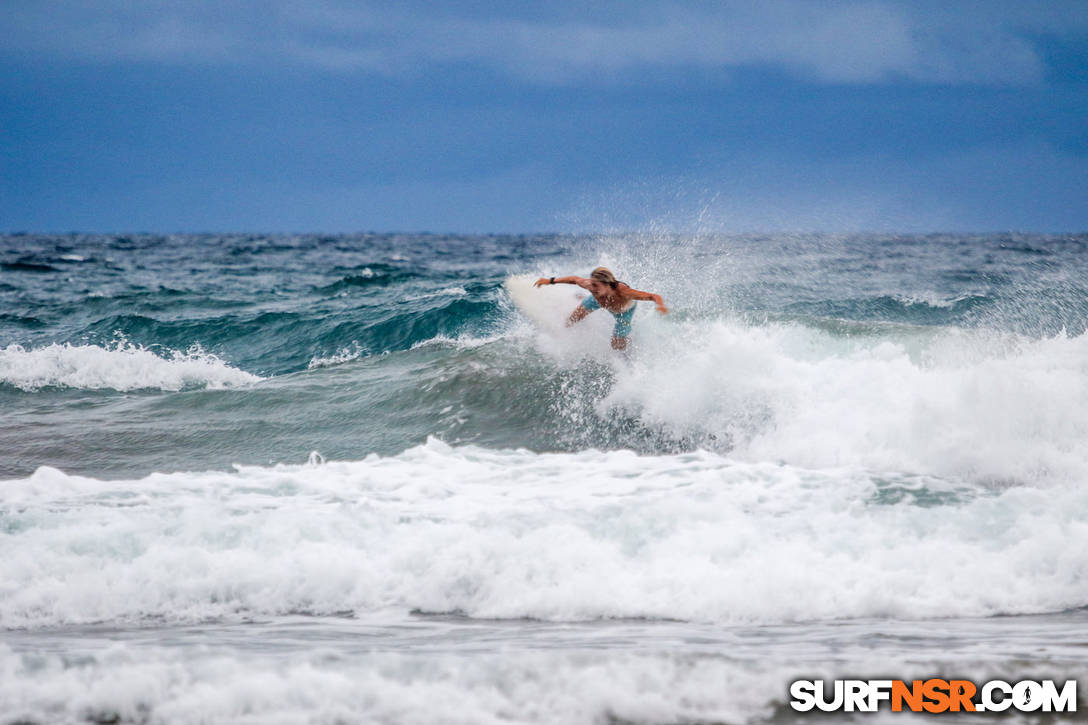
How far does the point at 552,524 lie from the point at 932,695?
2884mm

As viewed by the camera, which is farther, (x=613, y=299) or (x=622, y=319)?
(x=622, y=319)

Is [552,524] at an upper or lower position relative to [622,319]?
lower

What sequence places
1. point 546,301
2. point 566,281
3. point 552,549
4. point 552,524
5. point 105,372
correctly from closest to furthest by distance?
point 552,549 < point 552,524 < point 566,281 < point 546,301 < point 105,372

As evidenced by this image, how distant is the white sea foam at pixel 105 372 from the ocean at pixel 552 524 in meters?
0.07

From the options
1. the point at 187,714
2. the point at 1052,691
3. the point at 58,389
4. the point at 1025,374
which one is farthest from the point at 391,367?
the point at 1052,691

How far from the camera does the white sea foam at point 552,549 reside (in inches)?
210

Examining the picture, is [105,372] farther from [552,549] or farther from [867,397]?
[867,397]

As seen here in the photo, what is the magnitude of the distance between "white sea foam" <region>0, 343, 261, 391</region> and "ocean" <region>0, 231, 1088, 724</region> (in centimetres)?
7

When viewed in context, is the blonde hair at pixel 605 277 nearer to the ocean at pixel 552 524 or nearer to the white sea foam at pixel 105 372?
the ocean at pixel 552 524

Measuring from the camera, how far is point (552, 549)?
19.2 ft

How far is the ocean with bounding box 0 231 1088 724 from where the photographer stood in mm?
4148

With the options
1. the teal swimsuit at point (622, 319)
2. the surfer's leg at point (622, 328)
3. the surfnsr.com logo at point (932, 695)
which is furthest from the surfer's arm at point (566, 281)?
the surfnsr.com logo at point (932, 695)

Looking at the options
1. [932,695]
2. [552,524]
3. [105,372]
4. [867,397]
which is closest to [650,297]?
[867,397]

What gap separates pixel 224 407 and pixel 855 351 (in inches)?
309
